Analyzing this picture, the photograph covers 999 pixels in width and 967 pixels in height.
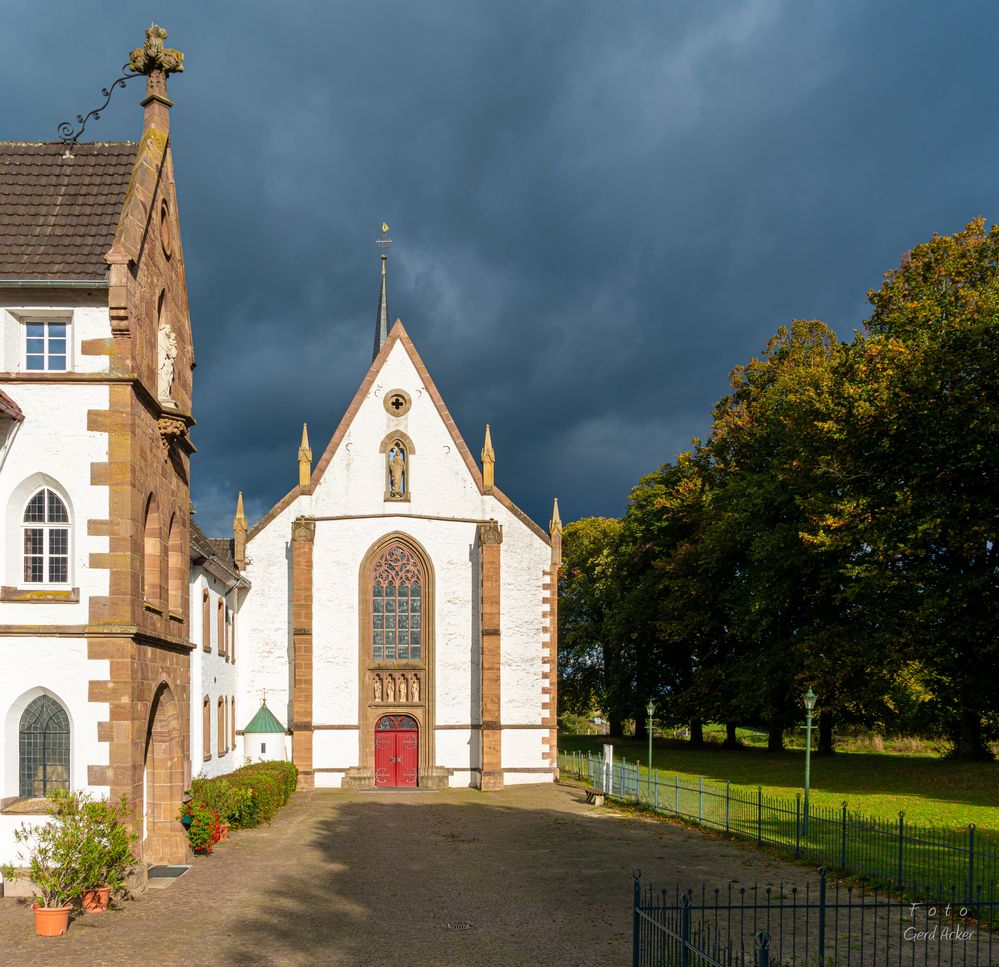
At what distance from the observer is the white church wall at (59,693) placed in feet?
54.7

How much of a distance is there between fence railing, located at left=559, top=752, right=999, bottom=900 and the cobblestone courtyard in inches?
37.1

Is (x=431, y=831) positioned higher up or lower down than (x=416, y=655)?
lower down

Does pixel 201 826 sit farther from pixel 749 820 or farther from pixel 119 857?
pixel 749 820

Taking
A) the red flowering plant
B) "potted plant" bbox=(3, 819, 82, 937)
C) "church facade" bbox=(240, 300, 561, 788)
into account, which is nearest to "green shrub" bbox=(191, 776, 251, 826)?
the red flowering plant

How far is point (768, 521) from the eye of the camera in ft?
138

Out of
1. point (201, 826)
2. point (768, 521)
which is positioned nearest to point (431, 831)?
point (201, 826)

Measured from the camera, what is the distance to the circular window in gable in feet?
126

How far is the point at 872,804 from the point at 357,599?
1875 cm

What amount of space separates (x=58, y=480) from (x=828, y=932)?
566 inches

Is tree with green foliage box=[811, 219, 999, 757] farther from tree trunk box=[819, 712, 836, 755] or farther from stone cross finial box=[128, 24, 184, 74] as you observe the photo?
stone cross finial box=[128, 24, 184, 74]

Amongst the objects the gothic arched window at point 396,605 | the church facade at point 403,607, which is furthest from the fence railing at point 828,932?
the gothic arched window at point 396,605

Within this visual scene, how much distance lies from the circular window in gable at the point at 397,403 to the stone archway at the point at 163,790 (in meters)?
19.8

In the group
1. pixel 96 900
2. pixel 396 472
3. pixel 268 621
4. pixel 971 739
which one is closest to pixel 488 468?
pixel 396 472

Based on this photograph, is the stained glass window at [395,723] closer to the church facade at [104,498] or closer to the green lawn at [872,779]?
the church facade at [104,498]
